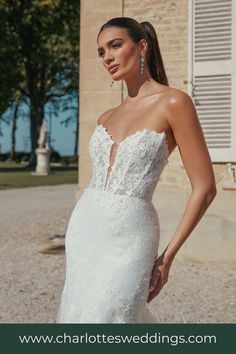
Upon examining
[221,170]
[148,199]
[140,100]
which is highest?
[140,100]

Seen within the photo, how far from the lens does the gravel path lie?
5.67 meters

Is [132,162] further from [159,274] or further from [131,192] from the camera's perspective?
[159,274]

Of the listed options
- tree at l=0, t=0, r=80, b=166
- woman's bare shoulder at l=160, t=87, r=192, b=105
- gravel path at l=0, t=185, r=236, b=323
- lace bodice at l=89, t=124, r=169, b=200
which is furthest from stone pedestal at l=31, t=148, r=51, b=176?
woman's bare shoulder at l=160, t=87, r=192, b=105

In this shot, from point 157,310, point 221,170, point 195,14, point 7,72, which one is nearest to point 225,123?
point 221,170

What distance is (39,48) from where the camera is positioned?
3372cm

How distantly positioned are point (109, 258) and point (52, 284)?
15.4 ft

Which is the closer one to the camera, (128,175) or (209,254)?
(128,175)

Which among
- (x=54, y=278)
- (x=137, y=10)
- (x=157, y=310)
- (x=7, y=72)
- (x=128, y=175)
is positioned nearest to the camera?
(x=128, y=175)

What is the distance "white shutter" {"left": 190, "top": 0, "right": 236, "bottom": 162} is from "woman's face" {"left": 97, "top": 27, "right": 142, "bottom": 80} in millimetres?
5765

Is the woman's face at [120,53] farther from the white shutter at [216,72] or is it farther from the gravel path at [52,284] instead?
the white shutter at [216,72]

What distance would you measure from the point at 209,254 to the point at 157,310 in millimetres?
2299

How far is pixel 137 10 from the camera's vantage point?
866cm

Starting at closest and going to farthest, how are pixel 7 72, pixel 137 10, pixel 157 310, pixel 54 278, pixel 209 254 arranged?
pixel 157 310 → pixel 54 278 → pixel 209 254 → pixel 137 10 → pixel 7 72
